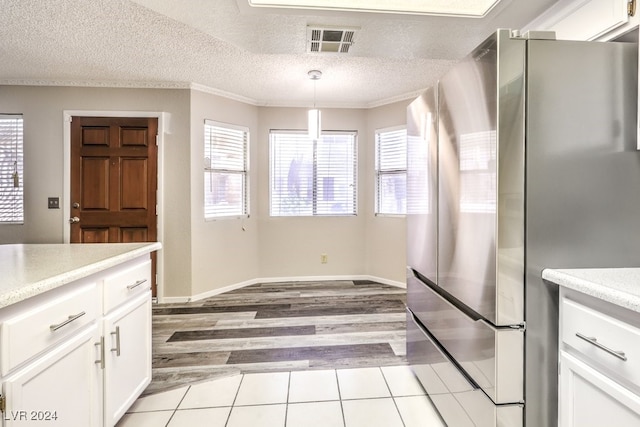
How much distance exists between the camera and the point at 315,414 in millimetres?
1784

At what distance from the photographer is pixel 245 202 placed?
427cm

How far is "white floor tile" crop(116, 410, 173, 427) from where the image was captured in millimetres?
1706

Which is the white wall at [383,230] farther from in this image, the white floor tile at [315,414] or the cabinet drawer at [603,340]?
the cabinet drawer at [603,340]

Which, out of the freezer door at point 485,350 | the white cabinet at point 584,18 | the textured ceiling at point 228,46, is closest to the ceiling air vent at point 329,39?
the textured ceiling at point 228,46

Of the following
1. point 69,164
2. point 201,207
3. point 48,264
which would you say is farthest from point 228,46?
point 69,164

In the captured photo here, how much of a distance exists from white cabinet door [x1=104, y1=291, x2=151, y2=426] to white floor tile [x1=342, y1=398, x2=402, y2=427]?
1.18 meters

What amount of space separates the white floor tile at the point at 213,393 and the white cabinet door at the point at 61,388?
1.91ft

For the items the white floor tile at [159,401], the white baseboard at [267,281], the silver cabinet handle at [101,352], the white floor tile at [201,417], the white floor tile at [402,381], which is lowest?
the white floor tile at [201,417]

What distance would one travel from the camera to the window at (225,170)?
382 cm

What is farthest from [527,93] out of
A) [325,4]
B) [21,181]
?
[21,181]

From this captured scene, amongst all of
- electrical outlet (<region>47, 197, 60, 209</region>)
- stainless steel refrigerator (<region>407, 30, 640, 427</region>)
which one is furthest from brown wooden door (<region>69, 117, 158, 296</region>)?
stainless steel refrigerator (<region>407, 30, 640, 427</region>)

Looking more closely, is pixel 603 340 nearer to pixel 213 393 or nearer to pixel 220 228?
pixel 213 393

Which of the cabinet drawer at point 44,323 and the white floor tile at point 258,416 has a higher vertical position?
the cabinet drawer at point 44,323

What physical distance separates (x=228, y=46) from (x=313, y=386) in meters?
2.77
